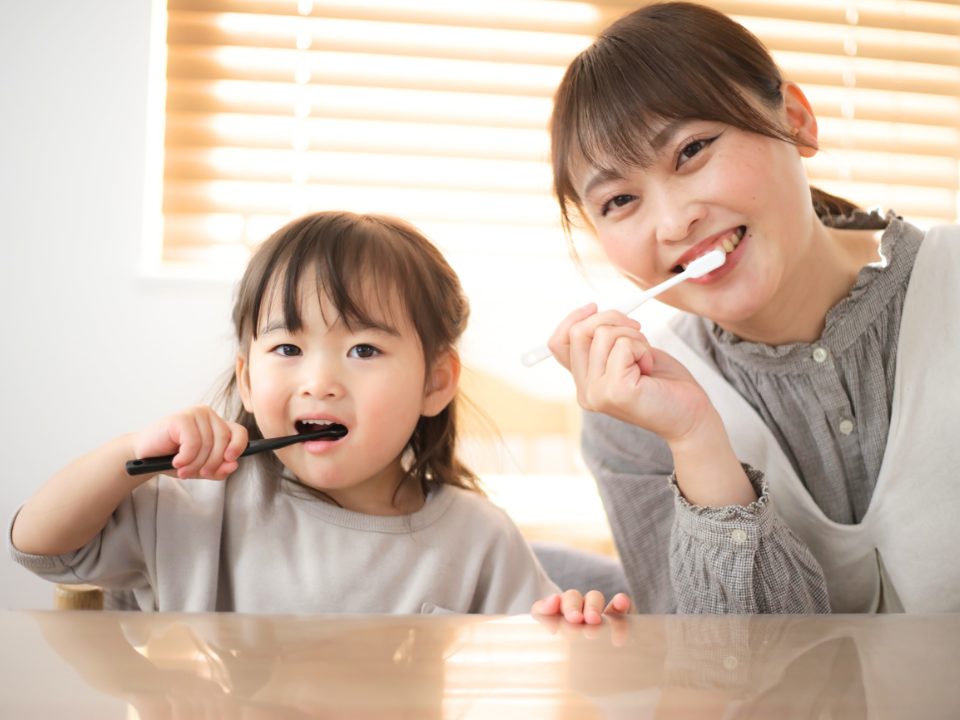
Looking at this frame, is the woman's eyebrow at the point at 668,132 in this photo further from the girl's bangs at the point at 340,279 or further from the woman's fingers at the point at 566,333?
the girl's bangs at the point at 340,279

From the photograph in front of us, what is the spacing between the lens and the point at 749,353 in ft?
3.28

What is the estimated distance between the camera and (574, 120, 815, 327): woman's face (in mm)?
846

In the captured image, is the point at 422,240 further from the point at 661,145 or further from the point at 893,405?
the point at 893,405

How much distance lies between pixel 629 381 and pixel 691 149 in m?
0.24

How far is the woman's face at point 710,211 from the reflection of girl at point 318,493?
216mm

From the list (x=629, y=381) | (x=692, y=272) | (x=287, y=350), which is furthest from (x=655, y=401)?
(x=287, y=350)

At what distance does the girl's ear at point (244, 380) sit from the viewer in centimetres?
92

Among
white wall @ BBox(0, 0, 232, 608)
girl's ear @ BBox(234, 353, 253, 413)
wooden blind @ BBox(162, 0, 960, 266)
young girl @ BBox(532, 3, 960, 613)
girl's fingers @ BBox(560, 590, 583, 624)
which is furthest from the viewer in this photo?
wooden blind @ BBox(162, 0, 960, 266)

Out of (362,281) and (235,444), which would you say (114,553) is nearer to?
(235,444)

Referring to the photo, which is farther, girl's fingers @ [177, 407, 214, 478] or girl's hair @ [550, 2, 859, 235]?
girl's hair @ [550, 2, 859, 235]

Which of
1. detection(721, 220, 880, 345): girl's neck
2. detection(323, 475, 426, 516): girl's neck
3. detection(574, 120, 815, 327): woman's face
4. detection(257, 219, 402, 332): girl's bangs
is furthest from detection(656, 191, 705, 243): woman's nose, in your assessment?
detection(323, 475, 426, 516): girl's neck

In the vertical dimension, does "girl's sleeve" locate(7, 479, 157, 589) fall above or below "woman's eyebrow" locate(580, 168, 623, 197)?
below

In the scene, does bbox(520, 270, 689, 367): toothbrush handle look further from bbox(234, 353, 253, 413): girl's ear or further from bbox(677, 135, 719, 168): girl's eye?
bbox(234, 353, 253, 413): girl's ear

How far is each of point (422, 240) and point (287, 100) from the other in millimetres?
910
